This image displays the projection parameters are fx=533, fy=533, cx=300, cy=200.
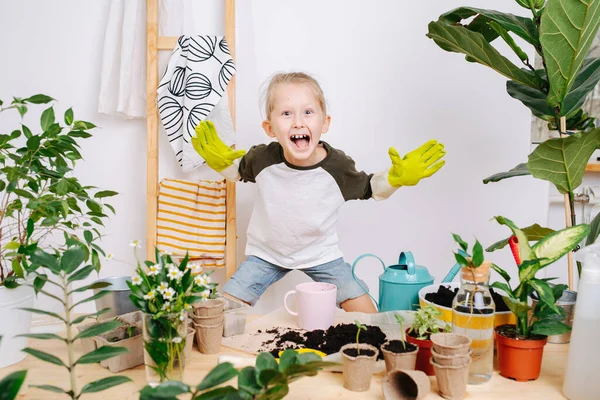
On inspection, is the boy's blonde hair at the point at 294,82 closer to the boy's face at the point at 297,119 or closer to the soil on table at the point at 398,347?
the boy's face at the point at 297,119

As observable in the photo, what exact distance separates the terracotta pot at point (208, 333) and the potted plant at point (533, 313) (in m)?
0.49

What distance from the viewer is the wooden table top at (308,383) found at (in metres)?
0.82

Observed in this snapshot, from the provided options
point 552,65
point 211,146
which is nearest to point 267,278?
point 211,146

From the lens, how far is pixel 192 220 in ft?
5.31

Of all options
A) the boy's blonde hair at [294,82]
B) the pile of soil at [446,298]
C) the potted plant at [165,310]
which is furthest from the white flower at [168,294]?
the boy's blonde hair at [294,82]

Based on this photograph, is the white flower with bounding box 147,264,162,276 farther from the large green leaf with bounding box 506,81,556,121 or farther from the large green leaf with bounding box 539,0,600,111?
the large green leaf with bounding box 506,81,556,121

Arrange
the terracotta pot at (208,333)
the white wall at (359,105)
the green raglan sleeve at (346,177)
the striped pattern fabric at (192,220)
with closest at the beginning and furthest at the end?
the terracotta pot at (208,333), the green raglan sleeve at (346,177), the striped pattern fabric at (192,220), the white wall at (359,105)

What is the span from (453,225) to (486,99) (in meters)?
0.43

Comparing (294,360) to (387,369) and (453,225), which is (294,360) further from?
(453,225)

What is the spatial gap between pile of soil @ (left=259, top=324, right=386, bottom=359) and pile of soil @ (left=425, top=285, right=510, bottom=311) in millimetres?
131

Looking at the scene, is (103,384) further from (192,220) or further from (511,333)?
(192,220)

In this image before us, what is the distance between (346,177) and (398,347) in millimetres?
704

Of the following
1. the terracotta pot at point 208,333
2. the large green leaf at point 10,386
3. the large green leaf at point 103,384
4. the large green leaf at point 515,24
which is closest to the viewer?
the large green leaf at point 10,386

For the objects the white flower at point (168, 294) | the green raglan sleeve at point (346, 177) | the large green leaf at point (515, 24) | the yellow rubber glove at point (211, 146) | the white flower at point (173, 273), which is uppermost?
the large green leaf at point (515, 24)
